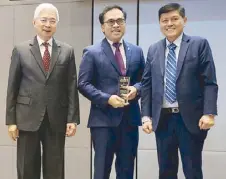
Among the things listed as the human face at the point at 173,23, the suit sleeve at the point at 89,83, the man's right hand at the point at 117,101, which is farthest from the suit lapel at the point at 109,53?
the human face at the point at 173,23

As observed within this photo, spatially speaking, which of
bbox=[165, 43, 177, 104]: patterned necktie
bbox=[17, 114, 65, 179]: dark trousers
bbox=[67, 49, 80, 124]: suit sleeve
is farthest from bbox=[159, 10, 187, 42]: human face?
bbox=[17, 114, 65, 179]: dark trousers

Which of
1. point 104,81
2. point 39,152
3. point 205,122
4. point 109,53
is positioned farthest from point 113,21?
point 39,152

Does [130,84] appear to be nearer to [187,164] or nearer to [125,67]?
[125,67]

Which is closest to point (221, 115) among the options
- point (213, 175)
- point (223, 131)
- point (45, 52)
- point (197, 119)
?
point (223, 131)

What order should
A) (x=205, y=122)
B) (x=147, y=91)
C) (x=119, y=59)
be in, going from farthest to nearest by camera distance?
(x=119, y=59) → (x=147, y=91) → (x=205, y=122)

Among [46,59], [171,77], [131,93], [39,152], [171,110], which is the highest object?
[46,59]

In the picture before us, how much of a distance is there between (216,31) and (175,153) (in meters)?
1.87

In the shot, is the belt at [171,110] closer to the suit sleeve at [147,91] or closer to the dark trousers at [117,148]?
the suit sleeve at [147,91]

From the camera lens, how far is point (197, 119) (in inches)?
104

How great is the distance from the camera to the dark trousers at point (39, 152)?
2.80 meters

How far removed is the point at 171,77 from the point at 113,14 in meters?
0.63

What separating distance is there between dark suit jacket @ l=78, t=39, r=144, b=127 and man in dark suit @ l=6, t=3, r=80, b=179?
0.12m

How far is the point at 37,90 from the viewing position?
110 inches

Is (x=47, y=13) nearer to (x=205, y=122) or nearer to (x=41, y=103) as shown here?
(x=41, y=103)
